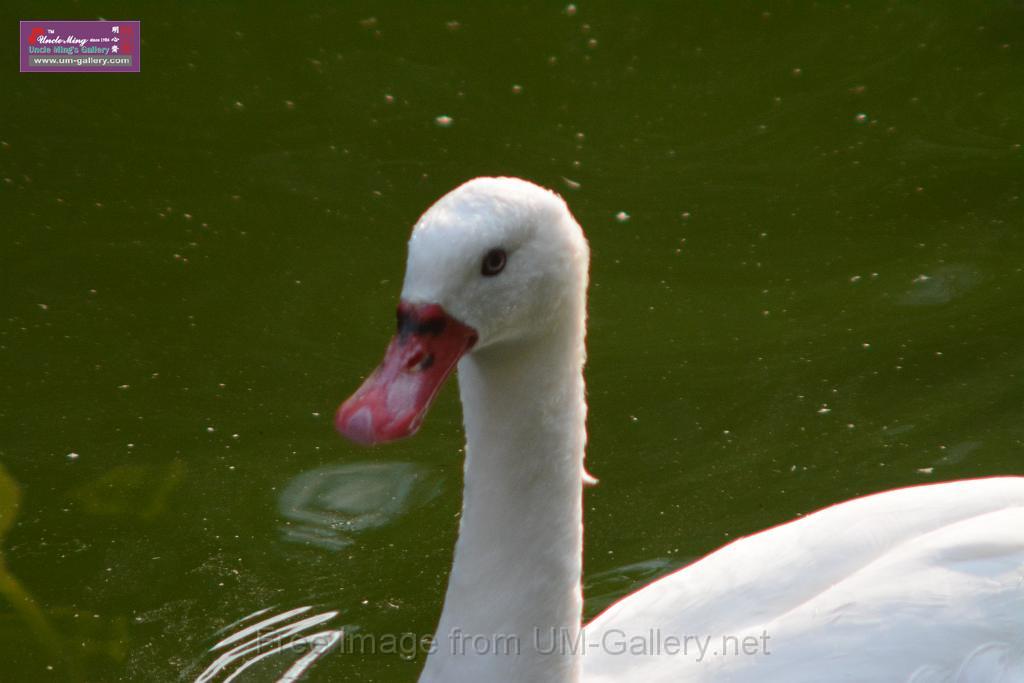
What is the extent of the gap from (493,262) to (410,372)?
0.73 feet

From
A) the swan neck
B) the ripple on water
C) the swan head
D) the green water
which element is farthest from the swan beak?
the ripple on water

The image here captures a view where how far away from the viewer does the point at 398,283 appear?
15.6 ft

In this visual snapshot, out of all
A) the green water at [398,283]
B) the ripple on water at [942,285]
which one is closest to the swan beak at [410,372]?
the green water at [398,283]

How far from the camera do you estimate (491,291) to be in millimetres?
2166

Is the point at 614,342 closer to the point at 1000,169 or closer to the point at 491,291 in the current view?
the point at 1000,169

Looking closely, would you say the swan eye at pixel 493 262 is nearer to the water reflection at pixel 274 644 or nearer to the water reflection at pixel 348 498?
the water reflection at pixel 274 644

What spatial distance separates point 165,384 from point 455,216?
8.39 feet

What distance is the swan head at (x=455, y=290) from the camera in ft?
6.79

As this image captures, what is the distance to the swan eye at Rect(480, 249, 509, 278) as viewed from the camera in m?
2.15

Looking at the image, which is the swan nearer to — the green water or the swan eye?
the swan eye

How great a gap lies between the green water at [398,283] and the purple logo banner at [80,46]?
3.0 inches

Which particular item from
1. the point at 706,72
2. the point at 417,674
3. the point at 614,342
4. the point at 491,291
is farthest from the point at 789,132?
the point at 491,291

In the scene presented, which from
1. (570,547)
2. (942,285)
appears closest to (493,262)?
(570,547)

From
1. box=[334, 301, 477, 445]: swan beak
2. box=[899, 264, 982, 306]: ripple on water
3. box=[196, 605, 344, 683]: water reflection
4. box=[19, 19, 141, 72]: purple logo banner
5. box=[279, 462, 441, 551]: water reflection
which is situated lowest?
box=[196, 605, 344, 683]: water reflection
